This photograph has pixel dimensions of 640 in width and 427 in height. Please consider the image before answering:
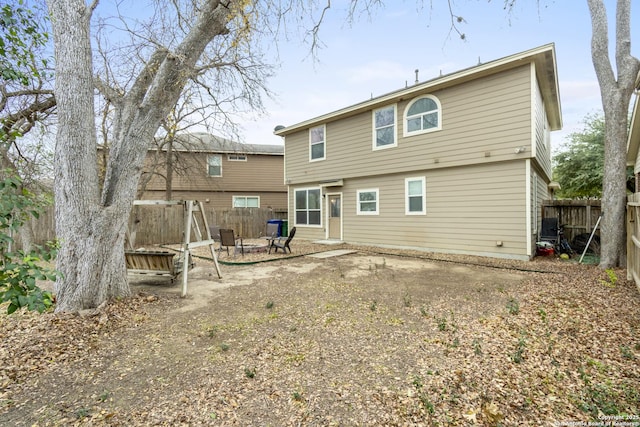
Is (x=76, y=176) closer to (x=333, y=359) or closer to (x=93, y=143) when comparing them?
(x=93, y=143)

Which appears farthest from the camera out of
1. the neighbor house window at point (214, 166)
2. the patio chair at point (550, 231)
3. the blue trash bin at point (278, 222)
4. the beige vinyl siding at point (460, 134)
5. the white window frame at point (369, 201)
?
the neighbor house window at point (214, 166)

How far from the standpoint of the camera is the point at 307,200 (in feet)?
47.5

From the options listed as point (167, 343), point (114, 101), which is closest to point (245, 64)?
point (114, 101)

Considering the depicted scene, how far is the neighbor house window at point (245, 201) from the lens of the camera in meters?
19.6

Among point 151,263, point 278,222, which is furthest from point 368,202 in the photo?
point 151,263

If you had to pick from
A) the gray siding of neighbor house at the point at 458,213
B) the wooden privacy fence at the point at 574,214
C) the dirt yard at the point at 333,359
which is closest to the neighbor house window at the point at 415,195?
the gray siding of neighbor house at the point at 458,213

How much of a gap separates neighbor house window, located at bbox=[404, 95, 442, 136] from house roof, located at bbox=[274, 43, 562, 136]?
0.35 metres

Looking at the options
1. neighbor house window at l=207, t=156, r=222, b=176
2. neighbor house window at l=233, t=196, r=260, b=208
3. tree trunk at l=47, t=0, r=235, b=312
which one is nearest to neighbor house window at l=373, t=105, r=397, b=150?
tree trunk at l=47, t=0, r=235, b=312

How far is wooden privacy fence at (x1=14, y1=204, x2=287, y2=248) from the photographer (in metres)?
11.0

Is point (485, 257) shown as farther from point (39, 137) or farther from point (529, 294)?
point (39, 137)

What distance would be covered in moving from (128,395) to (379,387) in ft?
7.03

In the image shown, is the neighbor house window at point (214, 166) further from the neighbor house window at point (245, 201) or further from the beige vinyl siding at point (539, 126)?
the beige vinyl siding at point (539, 126)

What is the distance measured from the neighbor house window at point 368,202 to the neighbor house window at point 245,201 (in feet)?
31.6

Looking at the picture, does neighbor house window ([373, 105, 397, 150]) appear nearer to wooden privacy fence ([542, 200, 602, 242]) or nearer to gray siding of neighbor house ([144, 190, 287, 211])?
wooden privacy fence ([542, 200, 602, 242])
